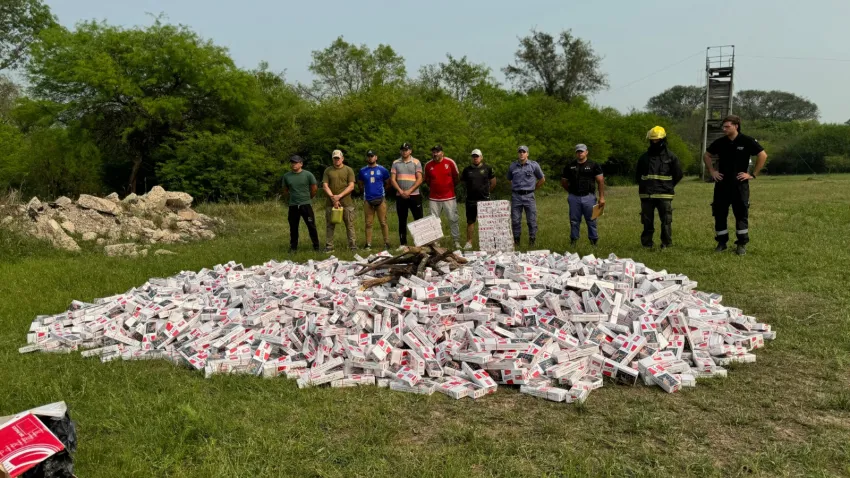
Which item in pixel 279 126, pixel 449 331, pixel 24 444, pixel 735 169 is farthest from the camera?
pixel 279 126

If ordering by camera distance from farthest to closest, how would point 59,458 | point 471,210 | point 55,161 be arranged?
point 55,161, point 471,210, point 59,458

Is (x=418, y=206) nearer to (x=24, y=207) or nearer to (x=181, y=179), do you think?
(x=24, y=207)

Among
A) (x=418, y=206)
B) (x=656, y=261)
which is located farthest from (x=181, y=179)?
(x=656, y=261)

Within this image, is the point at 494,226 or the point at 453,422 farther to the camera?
the point at 494,226

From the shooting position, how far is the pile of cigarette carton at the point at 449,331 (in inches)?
174

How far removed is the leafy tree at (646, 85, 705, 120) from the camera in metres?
82.3

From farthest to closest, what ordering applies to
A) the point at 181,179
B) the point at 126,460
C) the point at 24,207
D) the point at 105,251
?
the point at 181,179 → the point at 24,207 → the point at 105,251 → the point at 126,460

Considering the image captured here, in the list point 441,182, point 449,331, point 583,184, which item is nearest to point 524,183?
point 583,184

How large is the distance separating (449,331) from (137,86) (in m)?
22.0

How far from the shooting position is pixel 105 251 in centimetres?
1126

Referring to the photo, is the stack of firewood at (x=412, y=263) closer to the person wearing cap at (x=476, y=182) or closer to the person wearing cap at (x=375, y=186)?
the person wearing cap at (x=476, y=182)

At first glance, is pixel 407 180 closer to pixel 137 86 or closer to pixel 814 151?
pixel 137 86

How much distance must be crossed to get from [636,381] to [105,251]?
409 inches

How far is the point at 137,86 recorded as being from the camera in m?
22.7
